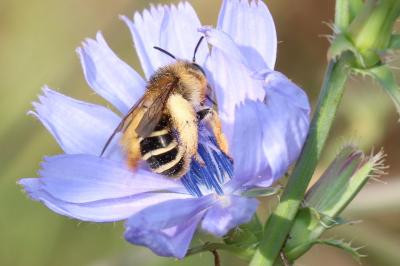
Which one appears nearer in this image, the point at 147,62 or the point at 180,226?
the point at 180,226

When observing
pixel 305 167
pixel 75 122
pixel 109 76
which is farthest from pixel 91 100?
pixel 305 167

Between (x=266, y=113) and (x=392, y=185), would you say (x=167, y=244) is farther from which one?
(x=392, y=185)

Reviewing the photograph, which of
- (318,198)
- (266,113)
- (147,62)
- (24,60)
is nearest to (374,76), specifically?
(266,113)

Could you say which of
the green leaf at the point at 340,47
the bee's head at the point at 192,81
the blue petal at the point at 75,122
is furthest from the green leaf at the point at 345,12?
the blue petal at the point at 75,122

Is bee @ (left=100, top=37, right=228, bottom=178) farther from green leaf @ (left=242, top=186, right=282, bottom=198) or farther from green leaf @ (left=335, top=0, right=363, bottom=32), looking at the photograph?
green leaf @ (left=335, top=0, right=363, bottom=32)

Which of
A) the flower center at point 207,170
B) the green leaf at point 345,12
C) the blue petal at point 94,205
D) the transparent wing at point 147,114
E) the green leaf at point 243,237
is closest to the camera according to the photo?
the green leaf at point 345,12

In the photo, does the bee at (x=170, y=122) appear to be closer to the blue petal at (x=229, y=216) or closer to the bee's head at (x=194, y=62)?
the bee's head at (x=194, y=62)

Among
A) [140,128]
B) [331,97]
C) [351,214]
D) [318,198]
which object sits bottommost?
[351,214]

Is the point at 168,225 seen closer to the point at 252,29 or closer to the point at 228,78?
the point at 228,78
